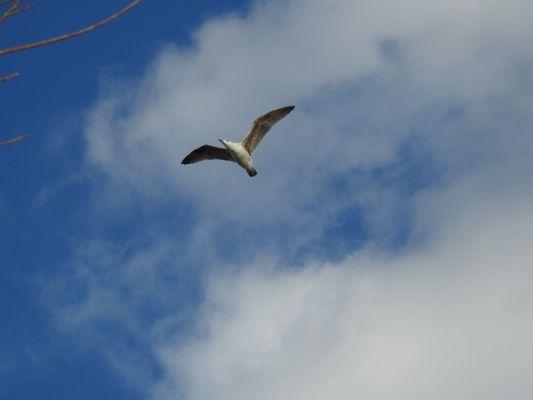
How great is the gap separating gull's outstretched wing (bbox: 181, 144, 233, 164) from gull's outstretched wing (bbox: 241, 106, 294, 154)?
61.7 inches

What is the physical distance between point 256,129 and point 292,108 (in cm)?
256

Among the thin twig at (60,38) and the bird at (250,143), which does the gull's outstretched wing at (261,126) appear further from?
the thin twig at (60,38)

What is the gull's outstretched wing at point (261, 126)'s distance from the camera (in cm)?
4188

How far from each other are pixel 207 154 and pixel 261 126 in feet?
13.6

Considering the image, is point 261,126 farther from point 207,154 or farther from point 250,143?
point 207,154

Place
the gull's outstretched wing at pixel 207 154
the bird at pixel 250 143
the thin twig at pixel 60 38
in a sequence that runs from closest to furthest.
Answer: the thin twig at pixel 60 38
the bird at pixel 250 143
the gull's outstretched wing at pixel 207 154

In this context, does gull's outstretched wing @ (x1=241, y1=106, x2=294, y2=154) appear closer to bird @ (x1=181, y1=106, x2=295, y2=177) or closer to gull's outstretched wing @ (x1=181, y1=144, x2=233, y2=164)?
bird @ (x1=181, y1=106, x2=295, y2=177)

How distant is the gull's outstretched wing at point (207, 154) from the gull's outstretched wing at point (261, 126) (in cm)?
157

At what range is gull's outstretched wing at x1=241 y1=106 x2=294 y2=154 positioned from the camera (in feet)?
137

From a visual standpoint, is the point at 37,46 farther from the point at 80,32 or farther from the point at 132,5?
the point at 132,5

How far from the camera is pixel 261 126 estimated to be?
42344 millimetres

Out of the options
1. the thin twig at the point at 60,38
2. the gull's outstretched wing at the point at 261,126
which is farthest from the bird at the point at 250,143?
the thin twig at the point at 60,38

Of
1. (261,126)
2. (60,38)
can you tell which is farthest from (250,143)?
(60,38)

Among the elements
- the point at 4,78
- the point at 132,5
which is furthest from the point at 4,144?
the point at 132,5
